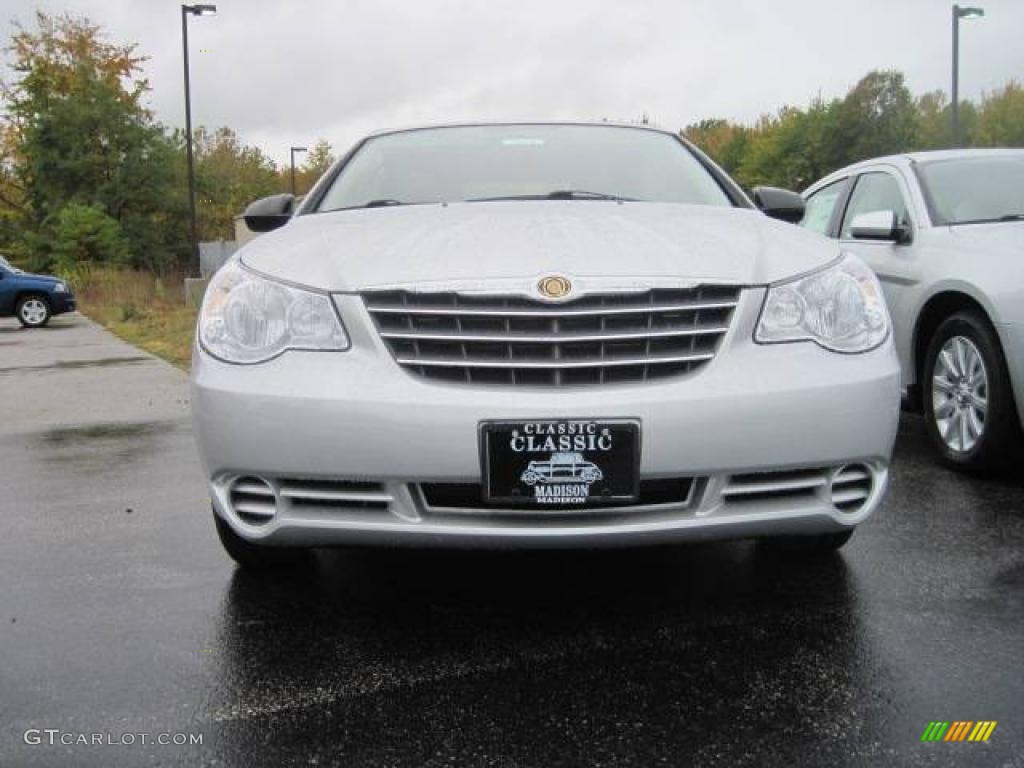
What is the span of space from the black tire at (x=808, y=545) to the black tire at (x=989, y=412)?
1.36 m

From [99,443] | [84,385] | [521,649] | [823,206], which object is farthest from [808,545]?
[84,385]

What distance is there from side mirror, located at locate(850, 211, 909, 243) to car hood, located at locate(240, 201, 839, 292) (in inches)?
74.1

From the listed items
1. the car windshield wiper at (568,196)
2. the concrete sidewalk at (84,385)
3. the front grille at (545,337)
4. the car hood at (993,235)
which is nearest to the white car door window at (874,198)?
the car hood at (993,235)

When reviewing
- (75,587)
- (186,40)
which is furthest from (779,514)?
(186,40)

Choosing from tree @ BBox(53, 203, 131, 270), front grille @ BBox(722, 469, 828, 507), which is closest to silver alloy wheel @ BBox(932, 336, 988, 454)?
front grille @ BBox(722, 469, 828, 507)

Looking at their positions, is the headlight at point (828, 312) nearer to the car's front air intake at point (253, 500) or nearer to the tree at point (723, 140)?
the car's front air intake at point (253, 500)

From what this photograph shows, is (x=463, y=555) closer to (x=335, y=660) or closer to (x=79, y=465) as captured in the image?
(x=335, y=660)

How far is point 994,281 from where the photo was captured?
14.2ft

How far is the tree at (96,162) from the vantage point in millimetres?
39781

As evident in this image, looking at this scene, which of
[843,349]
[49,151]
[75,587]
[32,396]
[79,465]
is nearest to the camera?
[843,349]

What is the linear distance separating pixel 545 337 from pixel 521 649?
806 mm

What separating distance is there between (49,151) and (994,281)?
4183 cm

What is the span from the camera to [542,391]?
98.7 inches

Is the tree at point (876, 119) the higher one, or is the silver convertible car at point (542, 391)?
the tree at point (876, 119)
